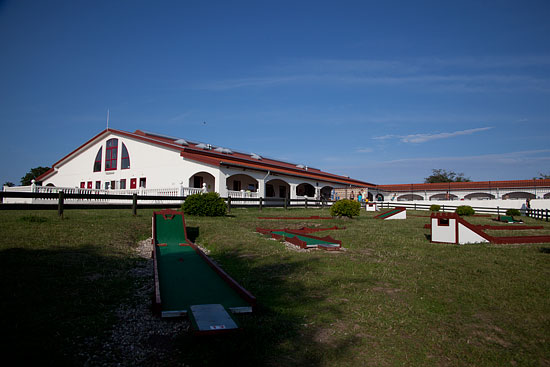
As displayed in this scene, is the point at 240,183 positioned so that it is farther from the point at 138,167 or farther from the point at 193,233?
the point at 193,233

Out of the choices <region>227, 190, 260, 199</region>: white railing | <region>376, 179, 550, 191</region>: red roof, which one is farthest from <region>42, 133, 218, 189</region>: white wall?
<region>376, 179, 550, 191</region>: red roof

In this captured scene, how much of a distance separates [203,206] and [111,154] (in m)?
18.2

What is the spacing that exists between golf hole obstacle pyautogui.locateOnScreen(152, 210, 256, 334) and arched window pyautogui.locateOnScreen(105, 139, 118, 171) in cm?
2377

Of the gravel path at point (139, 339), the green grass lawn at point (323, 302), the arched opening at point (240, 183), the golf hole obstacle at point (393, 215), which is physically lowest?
the gravel path at point (139, 339)

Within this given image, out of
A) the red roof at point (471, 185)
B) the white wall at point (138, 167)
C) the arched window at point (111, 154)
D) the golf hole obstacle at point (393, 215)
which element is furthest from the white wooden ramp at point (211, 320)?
the red roof at point (471, 185)

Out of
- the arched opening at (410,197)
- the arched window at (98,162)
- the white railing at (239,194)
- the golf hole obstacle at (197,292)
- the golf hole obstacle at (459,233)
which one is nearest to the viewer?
the golf hole obstacle at (197,292)

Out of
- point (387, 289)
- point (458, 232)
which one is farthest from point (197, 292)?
point (458, 232)

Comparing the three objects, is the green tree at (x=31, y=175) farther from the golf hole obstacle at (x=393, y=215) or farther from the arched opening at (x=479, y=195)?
the arched opening at (x=479, y=195)

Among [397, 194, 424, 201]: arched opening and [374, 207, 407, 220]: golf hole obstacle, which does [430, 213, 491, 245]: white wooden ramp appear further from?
[397, 194, 424, 201]: arched opening

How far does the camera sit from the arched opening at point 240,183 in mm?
28247

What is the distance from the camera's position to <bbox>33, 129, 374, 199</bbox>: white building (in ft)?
77.8

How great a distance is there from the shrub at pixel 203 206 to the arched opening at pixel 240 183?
476 inches

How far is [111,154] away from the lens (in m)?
29.7

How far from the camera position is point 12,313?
3.94 m
